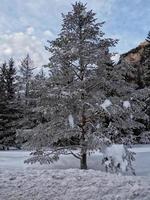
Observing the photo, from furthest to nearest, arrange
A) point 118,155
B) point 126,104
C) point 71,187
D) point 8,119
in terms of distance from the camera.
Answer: point 8,119, point 126,104, point 118,155, point 71,187

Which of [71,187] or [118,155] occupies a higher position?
[118,155]

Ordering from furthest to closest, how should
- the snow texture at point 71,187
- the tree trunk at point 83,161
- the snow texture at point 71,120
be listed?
the tree trunk at point 83,161 → the snow texture at point 71,120 → the snow texture at point 71,187

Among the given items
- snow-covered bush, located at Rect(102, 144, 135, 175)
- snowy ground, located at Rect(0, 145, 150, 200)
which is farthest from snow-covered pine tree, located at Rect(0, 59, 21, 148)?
snowy ground, located at Rect(0, 145, 150, 200)

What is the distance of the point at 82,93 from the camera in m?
17.3

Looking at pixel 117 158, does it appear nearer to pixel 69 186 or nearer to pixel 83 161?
pixel 69 186

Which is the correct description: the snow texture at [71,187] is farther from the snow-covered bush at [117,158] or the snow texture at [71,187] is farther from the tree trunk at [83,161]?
the tree trunk at [83,161]

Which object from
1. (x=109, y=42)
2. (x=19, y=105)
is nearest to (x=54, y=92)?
(x=109, y=42)

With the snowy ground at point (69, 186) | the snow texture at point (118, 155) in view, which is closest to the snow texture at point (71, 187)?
the snowy ground at point (69, 186)

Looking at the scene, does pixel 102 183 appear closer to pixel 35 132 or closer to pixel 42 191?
pixel 42 191

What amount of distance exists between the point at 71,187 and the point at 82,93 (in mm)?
9765

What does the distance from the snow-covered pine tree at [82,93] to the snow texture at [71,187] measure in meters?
7.78

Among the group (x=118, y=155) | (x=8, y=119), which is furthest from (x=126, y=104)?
(x=8, y=119)

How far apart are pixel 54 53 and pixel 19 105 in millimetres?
18935

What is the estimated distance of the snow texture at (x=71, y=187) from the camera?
7.17 metres
